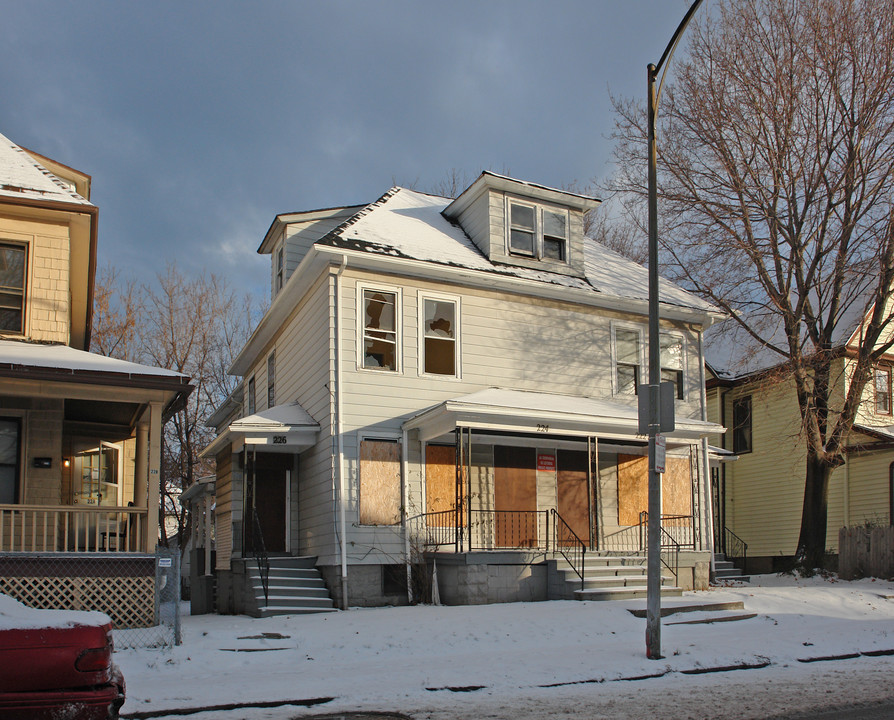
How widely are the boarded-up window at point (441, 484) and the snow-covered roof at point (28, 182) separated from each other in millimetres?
7813

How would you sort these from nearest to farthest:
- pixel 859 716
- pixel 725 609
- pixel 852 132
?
pixel 859 716 < pixel 725 609 < pixel 852 132

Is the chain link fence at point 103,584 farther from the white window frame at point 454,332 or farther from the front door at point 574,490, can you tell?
the front door at point 574,490

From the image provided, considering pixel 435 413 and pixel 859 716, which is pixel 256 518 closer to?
pixel 435 413

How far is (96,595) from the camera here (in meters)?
12.1

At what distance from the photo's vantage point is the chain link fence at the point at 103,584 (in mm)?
11734

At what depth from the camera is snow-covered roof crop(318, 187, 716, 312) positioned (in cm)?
1747

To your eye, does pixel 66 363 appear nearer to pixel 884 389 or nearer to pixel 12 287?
pixel 12 287

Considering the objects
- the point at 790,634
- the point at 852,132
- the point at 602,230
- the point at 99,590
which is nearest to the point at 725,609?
the point at 790,634

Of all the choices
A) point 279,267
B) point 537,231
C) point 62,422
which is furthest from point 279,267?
point 62,422

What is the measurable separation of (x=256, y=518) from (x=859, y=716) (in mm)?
11622

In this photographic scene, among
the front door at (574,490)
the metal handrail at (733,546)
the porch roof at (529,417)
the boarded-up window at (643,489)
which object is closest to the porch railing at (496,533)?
the front door at (574,490)

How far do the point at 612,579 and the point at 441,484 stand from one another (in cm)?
379

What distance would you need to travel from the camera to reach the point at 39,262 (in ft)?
49.1

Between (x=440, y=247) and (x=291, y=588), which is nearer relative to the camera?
(x=291, y=588)
